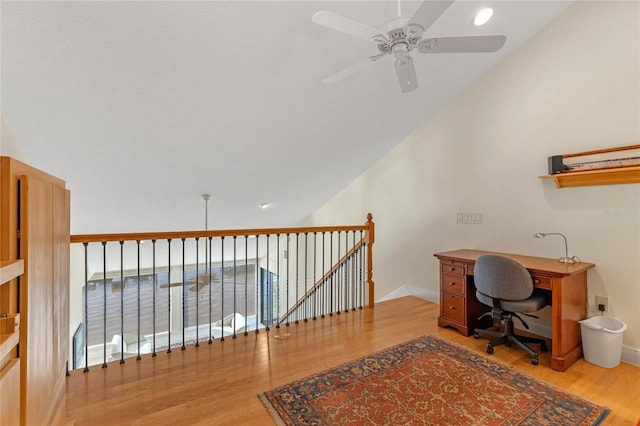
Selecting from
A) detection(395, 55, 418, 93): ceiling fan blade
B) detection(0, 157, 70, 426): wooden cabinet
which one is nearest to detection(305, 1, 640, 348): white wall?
detection(395, 55, 418, 93): ceiling fan blade

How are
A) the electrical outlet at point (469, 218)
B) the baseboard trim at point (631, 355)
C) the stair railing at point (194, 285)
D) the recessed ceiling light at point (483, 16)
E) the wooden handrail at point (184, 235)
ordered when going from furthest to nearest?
the stair railing at point (194, 285), the electrical outlet at point (469, 218), the recessed ceiling light at point (483, 16), the baseboard trim at point (631, 355), the wooden handrail at point (184, 235)

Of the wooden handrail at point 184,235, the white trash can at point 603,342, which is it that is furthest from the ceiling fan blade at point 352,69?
the white trash can at point 603,342

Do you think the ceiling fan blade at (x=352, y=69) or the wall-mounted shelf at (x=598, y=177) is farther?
the wall-mounted shelf at (x=598, y=177)

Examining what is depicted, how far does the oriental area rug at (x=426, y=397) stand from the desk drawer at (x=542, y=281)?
70 cm

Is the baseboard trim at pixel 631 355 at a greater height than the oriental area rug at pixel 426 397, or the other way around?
the baseboard trim at pixel 631 355

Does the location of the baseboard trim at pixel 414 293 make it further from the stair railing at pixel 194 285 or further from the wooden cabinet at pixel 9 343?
the wooden cabinet at pixel 9 343

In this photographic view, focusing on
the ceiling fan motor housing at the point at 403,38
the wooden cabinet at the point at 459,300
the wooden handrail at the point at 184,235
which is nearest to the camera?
the ceiling fan motor housing at the point at 403,38

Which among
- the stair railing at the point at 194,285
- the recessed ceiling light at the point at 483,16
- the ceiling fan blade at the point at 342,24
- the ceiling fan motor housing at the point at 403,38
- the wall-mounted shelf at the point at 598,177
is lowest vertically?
the stair railing at the point at 194,285

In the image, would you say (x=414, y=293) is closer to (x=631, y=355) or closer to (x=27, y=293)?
(x=631, y=355)

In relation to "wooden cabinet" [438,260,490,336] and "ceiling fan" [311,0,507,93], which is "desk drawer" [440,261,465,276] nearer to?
"wooden cabinet" [438,260,490,336]

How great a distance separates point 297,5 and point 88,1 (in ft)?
4.16

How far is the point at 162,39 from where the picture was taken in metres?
2.11

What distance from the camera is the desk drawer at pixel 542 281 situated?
242 cm

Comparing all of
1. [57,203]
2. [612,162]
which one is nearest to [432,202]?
[612,162]
